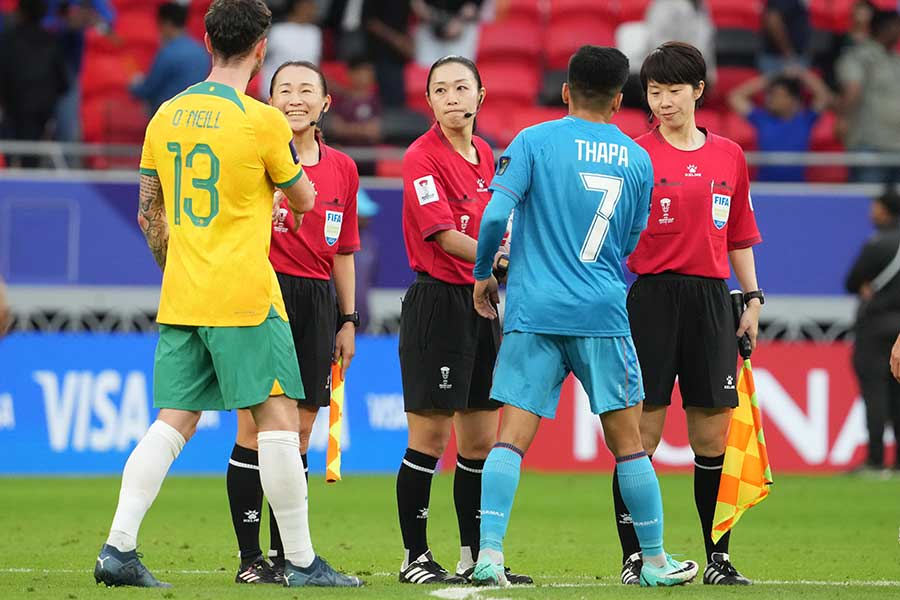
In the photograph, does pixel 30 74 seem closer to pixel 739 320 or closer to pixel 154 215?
pixel 154 215

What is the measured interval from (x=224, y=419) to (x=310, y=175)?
7.27 metres

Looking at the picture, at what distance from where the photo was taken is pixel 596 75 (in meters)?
7.09

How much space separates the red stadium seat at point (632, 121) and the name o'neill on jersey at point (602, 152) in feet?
32.5

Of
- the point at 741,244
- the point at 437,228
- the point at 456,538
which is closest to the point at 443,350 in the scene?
the point at 437,228

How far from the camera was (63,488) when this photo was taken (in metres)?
13.5

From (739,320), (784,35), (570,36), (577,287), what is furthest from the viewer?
(784,35)

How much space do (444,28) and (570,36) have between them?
1.57 metres

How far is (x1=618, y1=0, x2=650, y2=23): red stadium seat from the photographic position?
19562 millimetres

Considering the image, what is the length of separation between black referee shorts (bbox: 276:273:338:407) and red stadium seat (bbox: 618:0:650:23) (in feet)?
40.9

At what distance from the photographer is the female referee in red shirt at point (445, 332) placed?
7.76m

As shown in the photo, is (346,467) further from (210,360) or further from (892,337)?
(210,360)

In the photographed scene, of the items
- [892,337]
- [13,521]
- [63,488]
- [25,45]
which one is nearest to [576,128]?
[13,521]

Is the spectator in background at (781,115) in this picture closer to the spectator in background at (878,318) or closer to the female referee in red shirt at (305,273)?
the spectator in background at (878,318)

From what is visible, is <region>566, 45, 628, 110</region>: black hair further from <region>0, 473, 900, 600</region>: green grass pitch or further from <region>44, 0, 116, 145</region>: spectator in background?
<region>44, 0, 116, 145</region>: spectator in background
